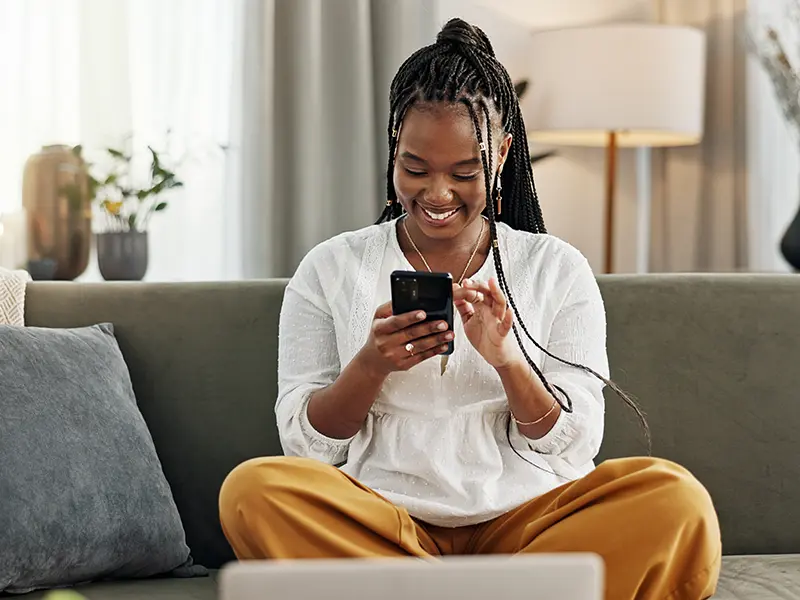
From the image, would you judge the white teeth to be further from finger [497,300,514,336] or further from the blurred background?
the blurred background

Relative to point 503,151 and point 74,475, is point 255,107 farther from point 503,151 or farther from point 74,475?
point 74,475

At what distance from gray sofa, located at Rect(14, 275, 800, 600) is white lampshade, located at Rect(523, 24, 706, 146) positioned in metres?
1.03

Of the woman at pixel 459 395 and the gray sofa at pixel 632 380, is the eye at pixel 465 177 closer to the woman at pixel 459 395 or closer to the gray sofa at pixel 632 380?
the woman at pixel 459 395

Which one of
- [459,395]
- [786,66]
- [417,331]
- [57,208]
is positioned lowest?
[459,395]

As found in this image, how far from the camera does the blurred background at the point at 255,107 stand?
2480mm

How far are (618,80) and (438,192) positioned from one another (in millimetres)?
1358

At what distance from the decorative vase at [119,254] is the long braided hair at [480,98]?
83cm

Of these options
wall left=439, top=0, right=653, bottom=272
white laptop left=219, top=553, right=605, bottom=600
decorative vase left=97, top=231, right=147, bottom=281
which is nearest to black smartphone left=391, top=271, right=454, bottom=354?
white laptop left=219, top=553, right=605, bottom=600

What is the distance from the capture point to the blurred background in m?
2.48

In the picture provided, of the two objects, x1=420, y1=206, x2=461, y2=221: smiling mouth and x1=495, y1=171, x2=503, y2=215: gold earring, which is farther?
x1=495, y1=171, x2=503, y2=215: gold earring

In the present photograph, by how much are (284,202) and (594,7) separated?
43.9 inches

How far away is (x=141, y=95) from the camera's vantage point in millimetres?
2623

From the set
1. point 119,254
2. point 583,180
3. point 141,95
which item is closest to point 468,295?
point 119,254

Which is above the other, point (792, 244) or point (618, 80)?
point (618, 80)
